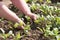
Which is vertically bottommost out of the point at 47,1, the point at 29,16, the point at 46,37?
the point at 46,37

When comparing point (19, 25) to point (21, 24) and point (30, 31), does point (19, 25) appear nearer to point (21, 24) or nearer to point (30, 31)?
point (21, 24)

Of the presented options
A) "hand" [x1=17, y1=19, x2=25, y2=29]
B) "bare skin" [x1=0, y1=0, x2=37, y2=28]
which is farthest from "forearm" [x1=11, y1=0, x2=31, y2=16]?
"hand" [x1=17, y1=19, x2=25, y2=29]

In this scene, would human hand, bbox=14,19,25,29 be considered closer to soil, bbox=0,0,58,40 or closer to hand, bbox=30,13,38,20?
soil, bbox=0,0,58,40

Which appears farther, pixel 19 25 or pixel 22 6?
pixel 22 6

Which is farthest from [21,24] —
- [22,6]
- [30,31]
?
[22,6]

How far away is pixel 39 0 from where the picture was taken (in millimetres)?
3088

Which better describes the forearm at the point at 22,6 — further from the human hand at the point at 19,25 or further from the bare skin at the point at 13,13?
the human hand at the point at 19,25

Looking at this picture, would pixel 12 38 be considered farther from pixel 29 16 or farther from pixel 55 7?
pixel 55 7

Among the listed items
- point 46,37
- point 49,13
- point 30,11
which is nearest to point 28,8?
point 30,11

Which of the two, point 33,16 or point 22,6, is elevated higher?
point 22,6

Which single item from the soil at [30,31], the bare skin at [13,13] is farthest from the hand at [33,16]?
the soil at [30,31]

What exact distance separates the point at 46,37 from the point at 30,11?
0.55 meters

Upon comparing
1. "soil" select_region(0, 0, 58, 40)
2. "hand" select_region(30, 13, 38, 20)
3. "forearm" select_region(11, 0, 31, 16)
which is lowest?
"soil" select_region(0, 0, 58, 40)

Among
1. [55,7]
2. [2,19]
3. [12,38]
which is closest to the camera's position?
[12,38]
